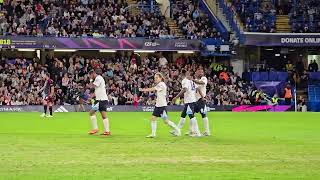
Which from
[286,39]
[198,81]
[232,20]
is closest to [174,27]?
[232,20]

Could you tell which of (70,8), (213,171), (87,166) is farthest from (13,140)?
(70,8)

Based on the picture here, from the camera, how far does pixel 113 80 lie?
4966cm

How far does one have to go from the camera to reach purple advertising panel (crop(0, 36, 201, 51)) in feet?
160

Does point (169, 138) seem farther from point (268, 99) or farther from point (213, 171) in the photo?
point (268, 99)

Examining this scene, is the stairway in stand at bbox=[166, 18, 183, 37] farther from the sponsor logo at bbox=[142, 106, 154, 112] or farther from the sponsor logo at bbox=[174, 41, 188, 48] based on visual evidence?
the sponsor logo at bbox=[142, 106, 154, 112]

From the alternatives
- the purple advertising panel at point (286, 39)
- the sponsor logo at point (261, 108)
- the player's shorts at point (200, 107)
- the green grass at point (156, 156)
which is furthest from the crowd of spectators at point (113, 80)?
the player's shorts at point (200, 107)

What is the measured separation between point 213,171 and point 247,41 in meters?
40.7

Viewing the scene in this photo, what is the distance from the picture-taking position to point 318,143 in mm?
20109

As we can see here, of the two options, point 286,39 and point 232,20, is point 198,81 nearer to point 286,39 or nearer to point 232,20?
point 286,39

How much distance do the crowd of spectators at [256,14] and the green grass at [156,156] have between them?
3232cm

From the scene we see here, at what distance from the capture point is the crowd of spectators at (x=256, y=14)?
55.1 metres

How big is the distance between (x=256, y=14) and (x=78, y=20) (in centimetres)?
1512

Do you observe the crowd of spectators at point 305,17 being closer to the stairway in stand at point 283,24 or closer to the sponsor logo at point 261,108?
the stairway in stand at point 283,24

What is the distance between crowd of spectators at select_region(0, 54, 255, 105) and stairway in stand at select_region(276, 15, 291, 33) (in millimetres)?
6230
